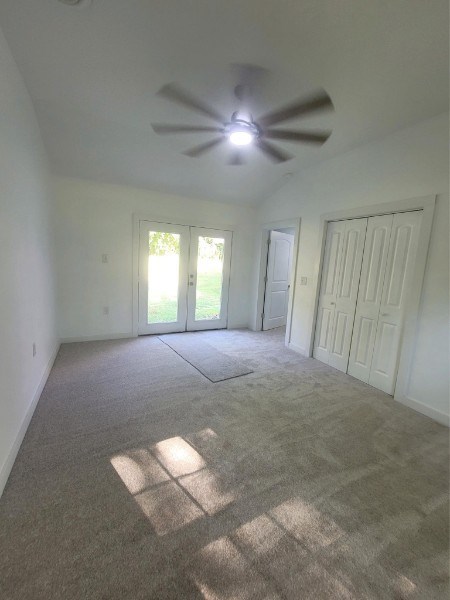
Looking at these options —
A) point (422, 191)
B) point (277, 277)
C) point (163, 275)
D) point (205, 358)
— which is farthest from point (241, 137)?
point (277, 277)

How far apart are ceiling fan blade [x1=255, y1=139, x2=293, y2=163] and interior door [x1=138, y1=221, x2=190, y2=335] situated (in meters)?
2.36

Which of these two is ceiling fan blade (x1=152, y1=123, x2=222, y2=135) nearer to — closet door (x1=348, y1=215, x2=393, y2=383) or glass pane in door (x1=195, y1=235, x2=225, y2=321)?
closet door (x1=348, y1=215, x2=393, y2=383)

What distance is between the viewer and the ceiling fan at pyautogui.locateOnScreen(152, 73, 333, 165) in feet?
5.25

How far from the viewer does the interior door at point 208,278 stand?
4.69 meters

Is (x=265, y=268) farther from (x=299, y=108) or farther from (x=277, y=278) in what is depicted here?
(x=299, y=108)

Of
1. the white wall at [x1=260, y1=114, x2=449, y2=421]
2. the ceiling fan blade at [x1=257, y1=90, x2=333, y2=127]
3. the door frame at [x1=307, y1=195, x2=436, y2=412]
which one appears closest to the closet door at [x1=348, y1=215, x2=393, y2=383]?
the door frame at [x1=307, y1=195, x2=436, y2=412]

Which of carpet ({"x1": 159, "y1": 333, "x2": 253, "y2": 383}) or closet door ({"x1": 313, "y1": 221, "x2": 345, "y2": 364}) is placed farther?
closet door ({"x1": 313, "y1": 221, "x2": 345, "y2": 364})

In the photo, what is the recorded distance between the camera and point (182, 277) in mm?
4613

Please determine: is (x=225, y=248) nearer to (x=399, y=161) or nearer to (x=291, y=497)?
(x=399, y=161)

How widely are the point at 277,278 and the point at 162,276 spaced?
7.35ft

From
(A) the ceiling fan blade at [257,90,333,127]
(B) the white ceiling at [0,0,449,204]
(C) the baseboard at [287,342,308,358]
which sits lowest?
(C) the baseboard at [287,342,308,358]

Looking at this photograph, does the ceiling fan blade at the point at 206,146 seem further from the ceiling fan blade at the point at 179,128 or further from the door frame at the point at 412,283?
the door frame at the point at 412,283

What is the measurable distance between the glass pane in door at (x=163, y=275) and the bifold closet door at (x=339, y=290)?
2399 millimetres

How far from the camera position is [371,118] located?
A: 8.33ft
